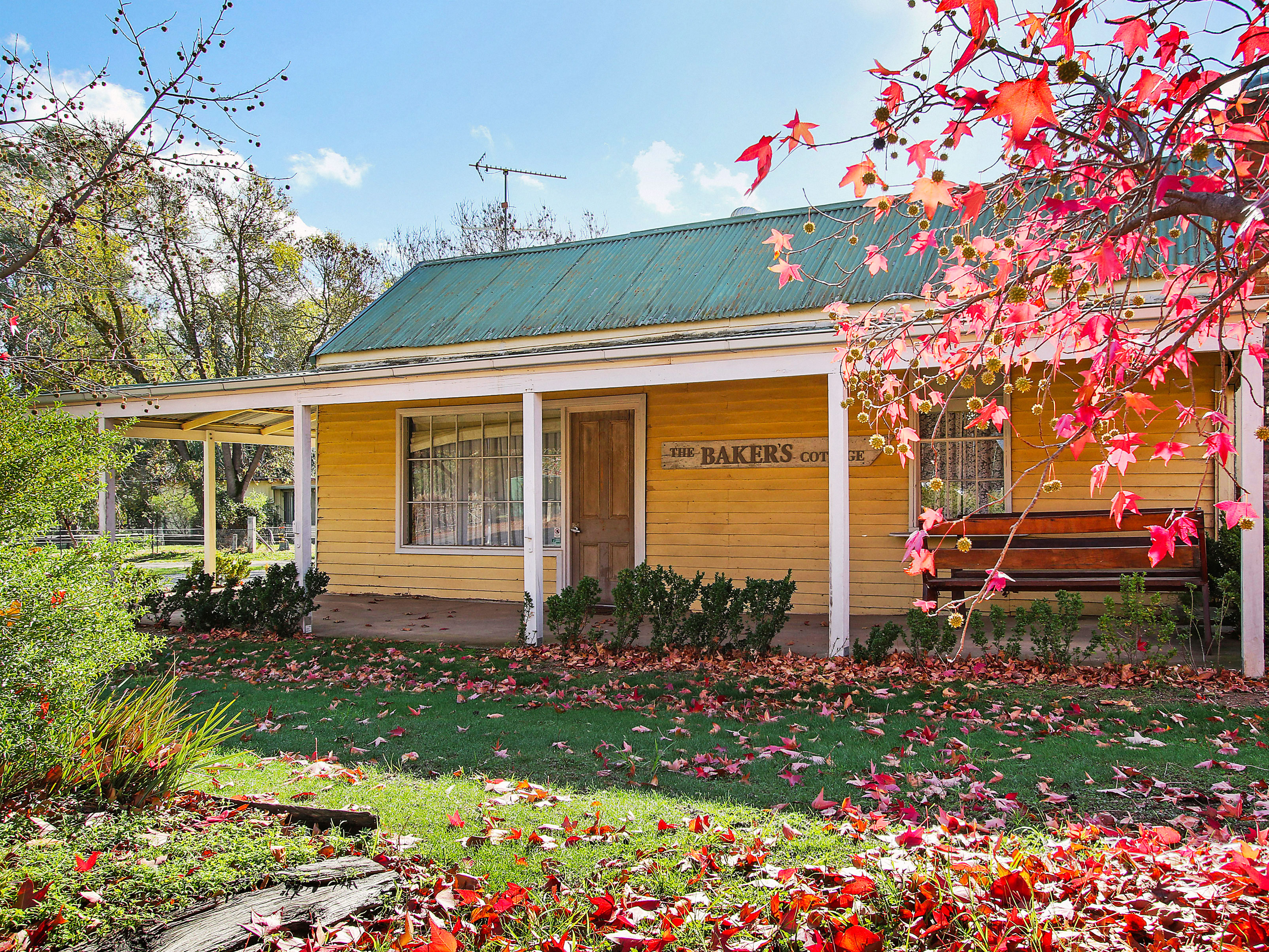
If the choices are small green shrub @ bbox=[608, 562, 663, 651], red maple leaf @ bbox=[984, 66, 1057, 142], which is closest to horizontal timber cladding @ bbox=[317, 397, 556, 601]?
small green shrub @ bbox=[608, 562, 663, 651]

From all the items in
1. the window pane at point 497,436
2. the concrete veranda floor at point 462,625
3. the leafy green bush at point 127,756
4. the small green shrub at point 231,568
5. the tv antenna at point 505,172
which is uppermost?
the tv antenna at point 505,172

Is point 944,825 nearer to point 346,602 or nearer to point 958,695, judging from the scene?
point 958,695

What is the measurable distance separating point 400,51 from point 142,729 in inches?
741

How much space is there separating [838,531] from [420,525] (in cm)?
637

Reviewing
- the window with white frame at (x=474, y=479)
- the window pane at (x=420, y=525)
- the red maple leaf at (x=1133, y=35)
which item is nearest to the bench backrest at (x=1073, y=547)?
the red maple leaf at (x=1133, y=35)

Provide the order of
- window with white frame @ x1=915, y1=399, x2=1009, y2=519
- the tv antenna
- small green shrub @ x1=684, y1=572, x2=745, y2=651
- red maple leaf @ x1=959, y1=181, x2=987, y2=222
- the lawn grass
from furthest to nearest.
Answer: the tv antenna, window with white frame @ x1=915, y1=399, x2=1009, y2=519, small green shrub @ x1=684, y1=572, x2=745, y2=651, the lawn grass, red maple leaf @ x1=959, y1=181, x2=987, y2=222

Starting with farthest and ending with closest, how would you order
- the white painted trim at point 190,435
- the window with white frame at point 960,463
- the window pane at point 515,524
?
the white painted trim at point 190,435 → the window pane at point 515,524 → the window with white frame at point 960,463

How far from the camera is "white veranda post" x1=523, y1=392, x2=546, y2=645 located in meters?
7.55

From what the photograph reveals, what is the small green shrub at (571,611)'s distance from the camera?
7355 millimetres

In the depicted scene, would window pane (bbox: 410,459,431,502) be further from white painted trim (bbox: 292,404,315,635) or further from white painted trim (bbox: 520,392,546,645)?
white painted trim (bbox: 520,392,546,645)

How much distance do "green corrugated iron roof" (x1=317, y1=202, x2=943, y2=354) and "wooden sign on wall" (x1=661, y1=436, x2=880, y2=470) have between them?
5.05 ft

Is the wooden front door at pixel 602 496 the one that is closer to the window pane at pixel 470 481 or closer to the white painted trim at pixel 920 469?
the window pane at pixel 470 481

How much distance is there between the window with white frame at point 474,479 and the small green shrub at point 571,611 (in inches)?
101

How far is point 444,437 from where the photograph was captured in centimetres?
1083
